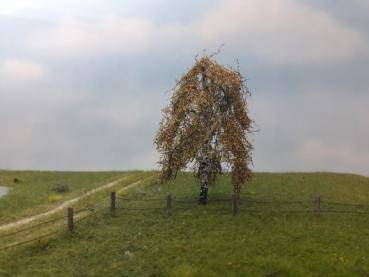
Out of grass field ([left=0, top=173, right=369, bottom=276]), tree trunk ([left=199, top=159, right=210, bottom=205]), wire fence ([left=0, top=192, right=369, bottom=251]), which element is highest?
tree trunk ([left=199, top=159, right=210, bottom=205])

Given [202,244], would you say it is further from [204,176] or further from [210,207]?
[204,176]

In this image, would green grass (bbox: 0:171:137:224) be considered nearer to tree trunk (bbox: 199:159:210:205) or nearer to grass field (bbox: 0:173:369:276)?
grass field (bbox: 0:173:369:276)

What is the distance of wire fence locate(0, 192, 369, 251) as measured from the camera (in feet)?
129

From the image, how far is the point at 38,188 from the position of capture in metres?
65.3

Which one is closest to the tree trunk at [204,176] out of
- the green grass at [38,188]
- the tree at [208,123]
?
the tree at [208,123]

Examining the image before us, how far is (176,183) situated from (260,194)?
895 cm

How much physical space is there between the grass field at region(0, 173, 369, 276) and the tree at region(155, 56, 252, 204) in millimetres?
3591

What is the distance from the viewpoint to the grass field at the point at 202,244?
102 ft

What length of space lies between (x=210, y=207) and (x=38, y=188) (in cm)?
3177

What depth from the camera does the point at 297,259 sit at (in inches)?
1289

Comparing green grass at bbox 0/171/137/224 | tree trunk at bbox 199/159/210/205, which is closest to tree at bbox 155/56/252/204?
tree trunk at bbox 199/159/210/205

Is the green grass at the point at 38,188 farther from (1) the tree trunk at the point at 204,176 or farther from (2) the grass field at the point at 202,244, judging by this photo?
(1) the tree trunk at the point at 204,176

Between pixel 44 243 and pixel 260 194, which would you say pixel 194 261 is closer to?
pixel 44 243

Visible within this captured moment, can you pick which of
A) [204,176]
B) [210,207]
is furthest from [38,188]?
[210,207]
